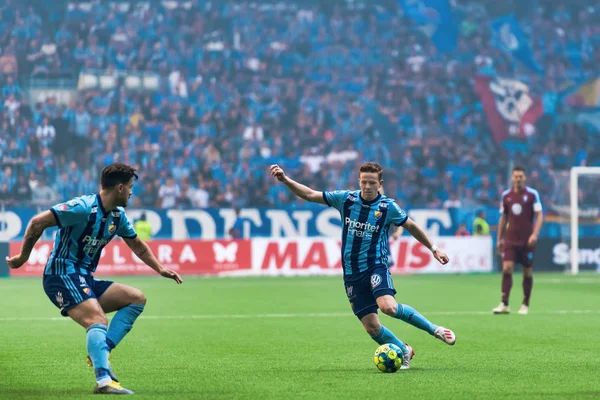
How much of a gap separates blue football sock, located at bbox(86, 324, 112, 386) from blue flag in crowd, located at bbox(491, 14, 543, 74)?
34.6 m

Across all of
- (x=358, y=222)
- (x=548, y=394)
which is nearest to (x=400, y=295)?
(x=358, y=222)

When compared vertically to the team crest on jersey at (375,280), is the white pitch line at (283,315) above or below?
below

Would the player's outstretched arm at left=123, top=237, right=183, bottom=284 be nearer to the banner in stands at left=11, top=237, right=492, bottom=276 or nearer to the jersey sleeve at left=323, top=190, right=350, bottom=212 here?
the jersey sleeve at left=323, top=190, right=350, bottom=212

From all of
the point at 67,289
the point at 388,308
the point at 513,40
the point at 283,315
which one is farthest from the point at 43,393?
the point at 513,40

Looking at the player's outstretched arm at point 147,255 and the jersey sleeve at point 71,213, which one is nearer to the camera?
the jersey sleeve at point 71,213

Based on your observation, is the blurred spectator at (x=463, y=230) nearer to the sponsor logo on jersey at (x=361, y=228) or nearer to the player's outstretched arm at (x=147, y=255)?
the sponsor logo on jersey at (x=361, y=228)

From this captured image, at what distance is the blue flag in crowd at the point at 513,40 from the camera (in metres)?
39.8

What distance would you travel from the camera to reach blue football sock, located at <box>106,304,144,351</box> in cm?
768

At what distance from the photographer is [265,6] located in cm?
3909

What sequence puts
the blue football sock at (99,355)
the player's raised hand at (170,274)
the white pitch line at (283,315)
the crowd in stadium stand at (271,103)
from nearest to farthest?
the blue football sock at (99,355) → the player's raised hand at (170,274) → the white pitch line at (283,315) → the crowd in stadium stand at (271,103)

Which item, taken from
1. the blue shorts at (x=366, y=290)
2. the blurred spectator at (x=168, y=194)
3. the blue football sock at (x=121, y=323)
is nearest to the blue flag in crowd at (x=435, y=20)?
the blurred spectator at (x=168, y=194)

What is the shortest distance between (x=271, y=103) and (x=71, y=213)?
29.3 m

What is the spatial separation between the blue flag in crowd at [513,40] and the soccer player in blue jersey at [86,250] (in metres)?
34.1

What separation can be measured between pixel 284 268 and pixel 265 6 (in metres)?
14.4
